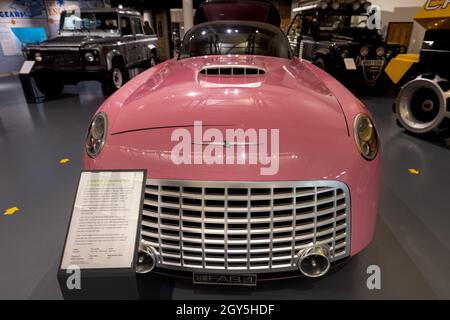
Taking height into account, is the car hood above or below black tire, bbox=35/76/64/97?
above

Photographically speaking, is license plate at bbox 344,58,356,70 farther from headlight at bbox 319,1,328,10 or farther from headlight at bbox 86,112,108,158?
headlight at bbox 86,112,108,158

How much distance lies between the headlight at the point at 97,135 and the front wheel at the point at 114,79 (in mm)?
4768

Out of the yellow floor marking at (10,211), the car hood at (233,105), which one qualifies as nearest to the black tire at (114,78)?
the yellow floor marking at (10,211)

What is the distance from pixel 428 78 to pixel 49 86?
674cm

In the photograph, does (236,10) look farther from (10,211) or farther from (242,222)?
(242,222)

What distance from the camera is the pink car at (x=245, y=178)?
115cm

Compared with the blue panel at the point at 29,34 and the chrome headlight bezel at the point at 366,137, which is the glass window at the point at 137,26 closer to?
the blue panel at the point at 29,34

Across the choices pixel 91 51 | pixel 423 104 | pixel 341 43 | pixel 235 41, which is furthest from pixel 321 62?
pixel 91 51

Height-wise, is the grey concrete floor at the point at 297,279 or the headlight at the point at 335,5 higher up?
the headlight at the point at 335,5

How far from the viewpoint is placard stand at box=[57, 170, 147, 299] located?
1049 mm

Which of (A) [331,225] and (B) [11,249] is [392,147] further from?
(B) [11,249]

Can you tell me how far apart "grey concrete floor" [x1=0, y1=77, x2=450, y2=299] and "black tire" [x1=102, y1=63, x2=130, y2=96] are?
2187mm

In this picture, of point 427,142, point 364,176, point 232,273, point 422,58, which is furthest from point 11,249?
point 422,58

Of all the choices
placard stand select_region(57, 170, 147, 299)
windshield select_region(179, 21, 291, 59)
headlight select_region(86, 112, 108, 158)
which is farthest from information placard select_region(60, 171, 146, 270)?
windshield select_region(179, 21, 291, 59)
